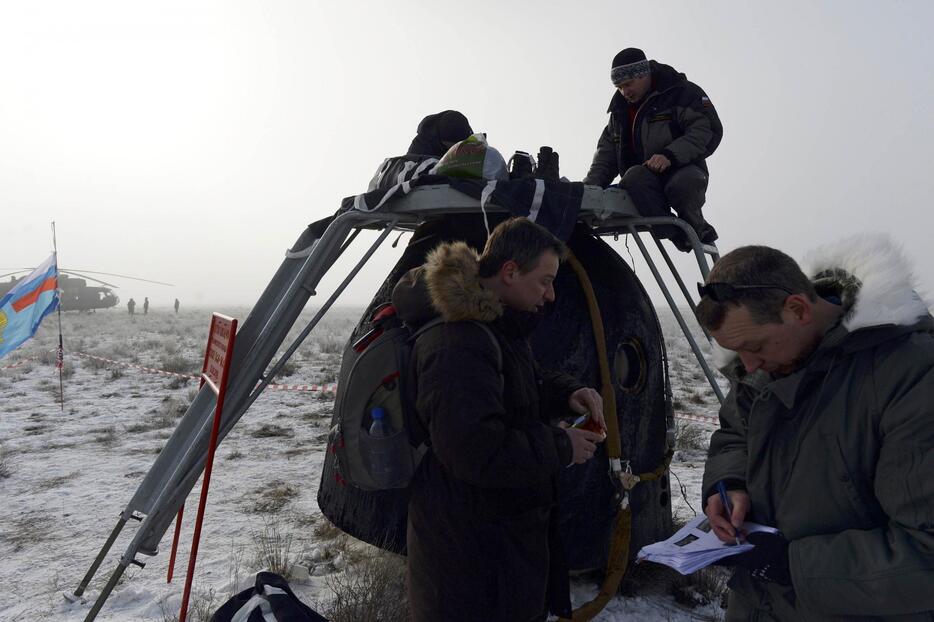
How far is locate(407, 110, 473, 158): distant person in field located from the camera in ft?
15.6

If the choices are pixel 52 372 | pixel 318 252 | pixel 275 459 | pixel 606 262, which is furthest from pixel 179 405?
pixel 606 262

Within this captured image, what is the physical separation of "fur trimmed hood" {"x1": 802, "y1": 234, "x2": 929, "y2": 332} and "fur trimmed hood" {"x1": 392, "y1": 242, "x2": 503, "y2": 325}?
3.68 ft

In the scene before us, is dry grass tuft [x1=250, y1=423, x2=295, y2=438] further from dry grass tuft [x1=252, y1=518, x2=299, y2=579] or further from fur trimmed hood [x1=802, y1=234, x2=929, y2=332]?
fur trimmed hood [x1=802, y1=234, x2=929, y2=332]

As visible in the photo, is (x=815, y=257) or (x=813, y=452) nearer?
(x=813, y=452)

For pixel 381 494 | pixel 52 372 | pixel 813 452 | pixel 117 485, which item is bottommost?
pixel 52 372

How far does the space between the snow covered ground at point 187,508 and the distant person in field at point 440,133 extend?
10.4 feet

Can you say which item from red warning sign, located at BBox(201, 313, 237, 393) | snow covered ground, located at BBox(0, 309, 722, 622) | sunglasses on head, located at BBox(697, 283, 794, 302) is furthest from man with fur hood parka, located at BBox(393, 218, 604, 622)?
snow covered ground, located at BBox(0, 309, 722, 622)

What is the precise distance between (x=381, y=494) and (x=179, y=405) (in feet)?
30.6

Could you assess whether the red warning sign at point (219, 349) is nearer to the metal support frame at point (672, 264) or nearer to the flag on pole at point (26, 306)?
the metal support frame at point (672, 264)

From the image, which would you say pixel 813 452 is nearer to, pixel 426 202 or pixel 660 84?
pixel 426 202

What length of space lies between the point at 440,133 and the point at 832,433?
371 centimetres

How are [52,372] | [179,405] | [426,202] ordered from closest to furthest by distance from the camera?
1. [426,202]
2. [179,405]
3. [52,372]

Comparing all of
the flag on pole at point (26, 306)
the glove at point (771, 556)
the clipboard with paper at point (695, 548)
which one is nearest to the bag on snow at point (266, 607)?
the clipboard with paper at point (695, 548)

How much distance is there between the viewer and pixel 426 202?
386cm
